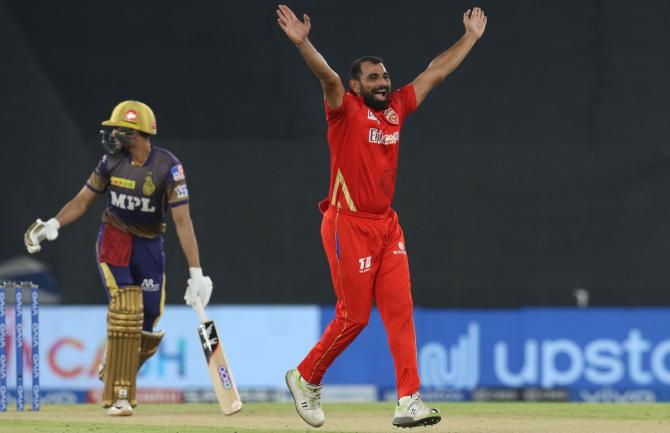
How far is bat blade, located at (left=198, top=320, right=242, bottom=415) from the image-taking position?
272 inches

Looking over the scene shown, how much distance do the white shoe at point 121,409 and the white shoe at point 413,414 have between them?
63.2 inches

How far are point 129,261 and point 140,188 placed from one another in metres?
0.38

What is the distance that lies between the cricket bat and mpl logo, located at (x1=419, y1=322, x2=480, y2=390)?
3930 mm

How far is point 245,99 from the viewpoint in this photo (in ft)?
40.2

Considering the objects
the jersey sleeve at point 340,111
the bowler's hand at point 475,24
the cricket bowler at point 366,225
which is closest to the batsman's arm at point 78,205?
the cricket bowler at point 366,225

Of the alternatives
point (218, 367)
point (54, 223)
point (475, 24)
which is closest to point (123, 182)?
point (54, 223)

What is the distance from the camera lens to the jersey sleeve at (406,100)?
6238 mm

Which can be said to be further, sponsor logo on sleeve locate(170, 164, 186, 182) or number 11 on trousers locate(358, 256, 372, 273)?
sponsor logo on sleeve locate(170, 164, 186, 182)

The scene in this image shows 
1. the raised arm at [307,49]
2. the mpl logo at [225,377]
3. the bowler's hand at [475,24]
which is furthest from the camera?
the mpl logo at [225,377]

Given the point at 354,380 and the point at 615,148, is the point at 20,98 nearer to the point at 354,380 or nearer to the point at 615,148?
the point at 354,380

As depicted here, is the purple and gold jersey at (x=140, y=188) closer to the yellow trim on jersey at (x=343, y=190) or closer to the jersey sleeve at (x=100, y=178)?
the jersey sleeve at (x=100, y=178)

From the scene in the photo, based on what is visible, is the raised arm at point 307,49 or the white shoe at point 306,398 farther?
the white shoe at point 306,398

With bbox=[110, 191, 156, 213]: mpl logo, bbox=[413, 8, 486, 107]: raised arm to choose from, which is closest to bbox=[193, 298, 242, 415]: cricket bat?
bbox=[110, 191, 156, 213]: mpl logo

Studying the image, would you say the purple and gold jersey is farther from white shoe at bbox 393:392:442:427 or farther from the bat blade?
white shoe at bbox 393:392:442:427
